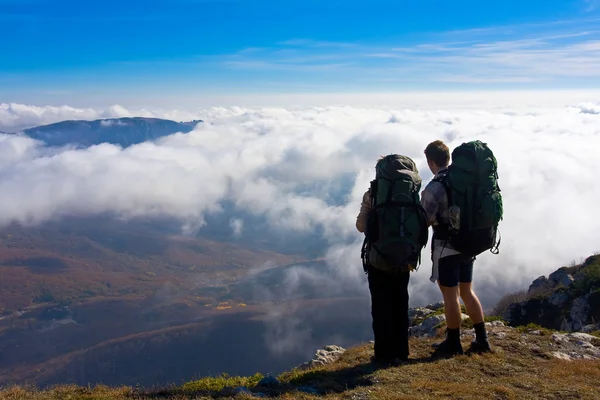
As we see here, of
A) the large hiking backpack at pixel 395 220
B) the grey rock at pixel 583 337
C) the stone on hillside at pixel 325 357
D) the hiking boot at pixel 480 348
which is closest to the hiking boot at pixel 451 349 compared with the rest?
the hiking boot at pixel 480 348

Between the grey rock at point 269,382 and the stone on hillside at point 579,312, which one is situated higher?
the grey rock at point 269,382

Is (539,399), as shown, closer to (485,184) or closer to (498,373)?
(498,373)

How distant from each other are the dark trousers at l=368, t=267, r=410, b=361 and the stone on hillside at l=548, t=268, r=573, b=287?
3267cm

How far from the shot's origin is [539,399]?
281 inches

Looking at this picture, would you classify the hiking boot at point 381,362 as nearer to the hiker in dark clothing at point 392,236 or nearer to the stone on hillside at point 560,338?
the hiker in dark clothing at point 392,236

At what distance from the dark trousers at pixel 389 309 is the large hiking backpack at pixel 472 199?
4.51 feet

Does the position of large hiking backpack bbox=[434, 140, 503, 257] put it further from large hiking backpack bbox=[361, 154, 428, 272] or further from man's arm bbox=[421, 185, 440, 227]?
large hiking backpack bbox=[361, 154, 428, 272]

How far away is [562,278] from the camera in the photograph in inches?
1479

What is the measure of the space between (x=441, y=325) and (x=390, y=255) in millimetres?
5708

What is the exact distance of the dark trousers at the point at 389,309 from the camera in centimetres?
863

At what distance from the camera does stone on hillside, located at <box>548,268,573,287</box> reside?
116 feet

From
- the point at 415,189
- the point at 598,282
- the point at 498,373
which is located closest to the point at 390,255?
the point at 415,189

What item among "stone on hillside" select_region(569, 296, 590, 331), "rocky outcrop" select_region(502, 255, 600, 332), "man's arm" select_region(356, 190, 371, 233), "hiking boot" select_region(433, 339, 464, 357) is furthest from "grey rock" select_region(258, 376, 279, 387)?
"stone on hillside" select_region(569, 296, 590, 331)

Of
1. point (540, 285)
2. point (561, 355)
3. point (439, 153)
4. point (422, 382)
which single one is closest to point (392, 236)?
point (439, 153)
